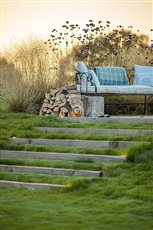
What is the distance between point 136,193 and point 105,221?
1.03 m

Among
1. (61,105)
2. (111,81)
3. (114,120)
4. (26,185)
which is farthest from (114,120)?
(26,185)

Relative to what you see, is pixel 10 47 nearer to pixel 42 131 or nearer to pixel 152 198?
pixel 42 131

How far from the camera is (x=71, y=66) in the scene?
41.0 ft

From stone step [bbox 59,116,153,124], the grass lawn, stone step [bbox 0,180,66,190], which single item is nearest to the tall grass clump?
stone step [bbox 59,116,153,124]

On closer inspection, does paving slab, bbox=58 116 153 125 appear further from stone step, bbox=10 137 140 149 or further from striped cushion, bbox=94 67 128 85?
striped cushion, bbox=94 67 128 85

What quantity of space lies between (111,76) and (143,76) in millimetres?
641

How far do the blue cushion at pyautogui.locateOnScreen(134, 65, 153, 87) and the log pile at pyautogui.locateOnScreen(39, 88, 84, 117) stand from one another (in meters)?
1.56

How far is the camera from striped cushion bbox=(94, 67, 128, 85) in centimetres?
1096

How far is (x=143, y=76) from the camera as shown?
440 inches

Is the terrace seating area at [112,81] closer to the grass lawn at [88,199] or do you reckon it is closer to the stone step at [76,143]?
the stone step at [76,143]

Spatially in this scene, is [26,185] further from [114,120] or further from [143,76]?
[143,76]

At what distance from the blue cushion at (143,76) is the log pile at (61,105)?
1.56m

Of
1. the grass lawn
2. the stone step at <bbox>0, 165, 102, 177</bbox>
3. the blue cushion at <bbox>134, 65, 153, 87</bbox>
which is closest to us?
the grass lawn

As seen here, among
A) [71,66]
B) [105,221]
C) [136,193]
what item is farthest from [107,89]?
[105,221]
